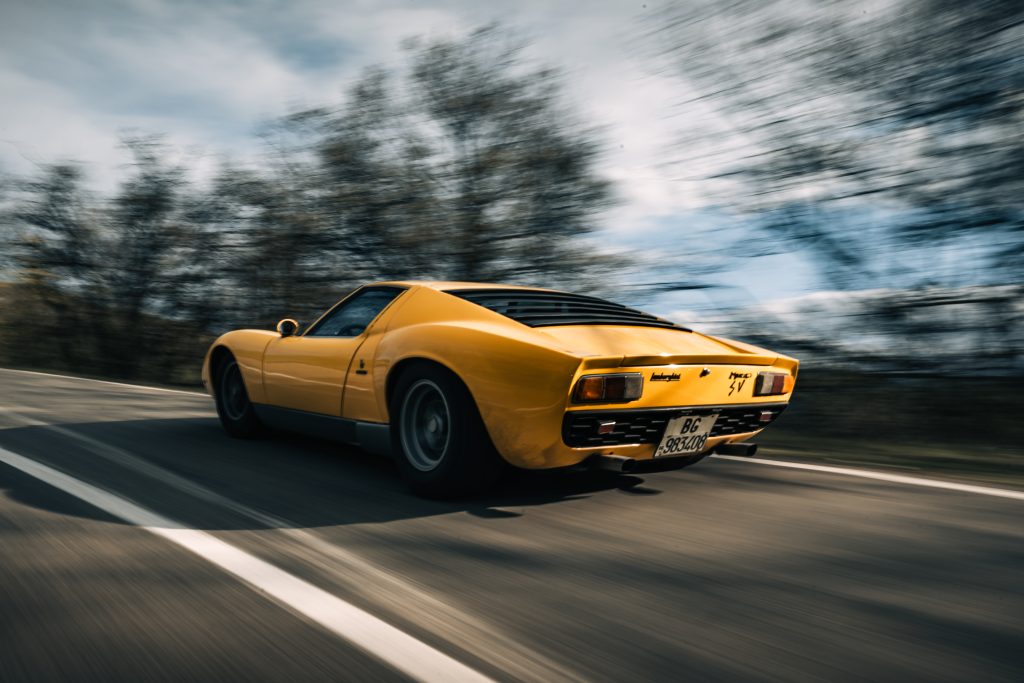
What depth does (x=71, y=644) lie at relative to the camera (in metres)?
2.10

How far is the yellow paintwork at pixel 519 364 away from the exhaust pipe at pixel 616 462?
0.13ft

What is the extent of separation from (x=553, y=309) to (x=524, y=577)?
1.87 metres

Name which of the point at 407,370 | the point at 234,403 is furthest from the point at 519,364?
the point at 234,403

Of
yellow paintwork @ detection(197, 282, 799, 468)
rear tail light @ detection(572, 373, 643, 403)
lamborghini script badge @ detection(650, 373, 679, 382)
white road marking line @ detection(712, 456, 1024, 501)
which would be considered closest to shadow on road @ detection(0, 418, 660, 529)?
yellow paintwork @ detection(197, 282, 799, 468)

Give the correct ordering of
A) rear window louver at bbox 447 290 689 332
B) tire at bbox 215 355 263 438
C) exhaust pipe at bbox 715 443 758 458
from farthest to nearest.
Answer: tire at bbox 215 355 263 438, exhaust pipe at bbox 715 443 758 458, rear window louver at bbox 447 290 689 332

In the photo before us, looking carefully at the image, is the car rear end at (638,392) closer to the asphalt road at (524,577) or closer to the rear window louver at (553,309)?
the rear window louver at (553,309)

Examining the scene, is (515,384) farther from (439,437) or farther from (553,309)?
(553,309)

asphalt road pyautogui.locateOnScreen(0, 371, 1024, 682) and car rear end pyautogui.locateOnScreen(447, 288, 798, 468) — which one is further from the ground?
car rear end pyautogui.locateOnScreen(447, 288, 798, 468)

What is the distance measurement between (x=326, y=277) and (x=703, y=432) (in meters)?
10.2

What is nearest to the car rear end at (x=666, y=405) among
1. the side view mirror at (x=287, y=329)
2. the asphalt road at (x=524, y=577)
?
the asphalt road at (x=524, y=577)

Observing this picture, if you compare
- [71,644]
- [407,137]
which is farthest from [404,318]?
[407,137]

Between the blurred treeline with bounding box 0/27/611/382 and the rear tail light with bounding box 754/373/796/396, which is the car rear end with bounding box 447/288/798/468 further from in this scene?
the blurred treeline with bounding box 0/27/611/382

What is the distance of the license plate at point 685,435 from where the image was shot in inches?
145

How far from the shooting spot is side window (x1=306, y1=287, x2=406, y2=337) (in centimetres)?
466
